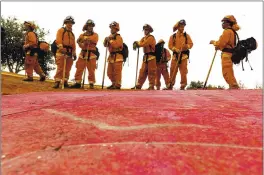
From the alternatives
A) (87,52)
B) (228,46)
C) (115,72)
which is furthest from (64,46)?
(228,46)

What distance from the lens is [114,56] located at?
9.29 metres

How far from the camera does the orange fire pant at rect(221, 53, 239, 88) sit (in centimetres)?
752

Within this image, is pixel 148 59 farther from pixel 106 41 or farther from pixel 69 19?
pixel 69 19

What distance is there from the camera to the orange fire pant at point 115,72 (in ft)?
30.5

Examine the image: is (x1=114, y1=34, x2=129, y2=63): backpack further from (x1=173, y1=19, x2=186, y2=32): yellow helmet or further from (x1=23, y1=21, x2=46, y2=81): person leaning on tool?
(x1=23, y1=21, x2=46, y2=81): person leaning on tool

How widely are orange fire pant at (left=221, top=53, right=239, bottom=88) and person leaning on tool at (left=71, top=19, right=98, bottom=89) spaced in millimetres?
3270

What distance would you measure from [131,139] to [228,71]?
18.0 feet

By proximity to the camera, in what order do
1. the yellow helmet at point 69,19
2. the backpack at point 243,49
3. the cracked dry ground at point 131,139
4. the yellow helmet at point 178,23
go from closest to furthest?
the cracked dry ground at point 131,139 < the backpack at point 243,49 < the yellow helmet at point 69,19 < the yellow helmet at point 178,23

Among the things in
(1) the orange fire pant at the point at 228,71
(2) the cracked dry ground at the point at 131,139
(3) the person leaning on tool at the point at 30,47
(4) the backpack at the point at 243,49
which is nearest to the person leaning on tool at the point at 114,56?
(3) the person leaning on tool at the point at 30,47

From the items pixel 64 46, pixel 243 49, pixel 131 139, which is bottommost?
pixel 131 139

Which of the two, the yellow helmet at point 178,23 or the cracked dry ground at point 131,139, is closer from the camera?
the cracked dry ground at point 131,139

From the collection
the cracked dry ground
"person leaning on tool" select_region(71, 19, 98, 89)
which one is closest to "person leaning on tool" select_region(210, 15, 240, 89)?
"person leaning on tool" select_region(71, 19, 98, 89)

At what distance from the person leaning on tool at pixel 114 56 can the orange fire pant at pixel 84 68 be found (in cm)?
49

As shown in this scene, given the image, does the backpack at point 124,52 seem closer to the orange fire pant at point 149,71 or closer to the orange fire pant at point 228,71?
the orange fire pant at point 149,71
